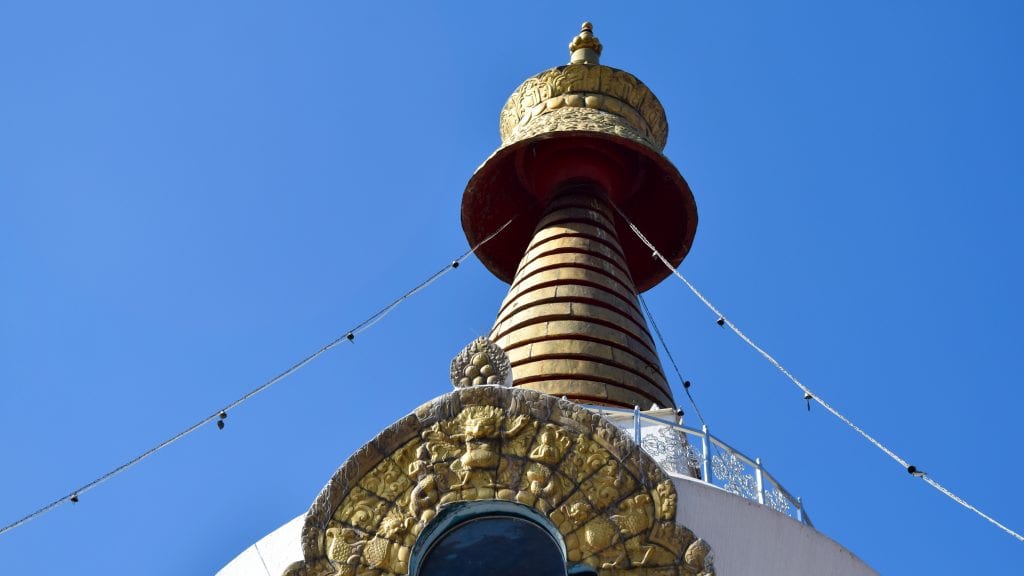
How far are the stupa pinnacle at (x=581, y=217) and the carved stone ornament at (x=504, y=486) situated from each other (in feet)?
11.2

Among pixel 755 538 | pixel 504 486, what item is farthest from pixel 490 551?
pixel 755 538

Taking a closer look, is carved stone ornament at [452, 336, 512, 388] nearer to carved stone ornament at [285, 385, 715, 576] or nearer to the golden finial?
carved stone ornament at [285, 385, 715, 576]

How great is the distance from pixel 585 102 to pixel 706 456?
24.9 feet

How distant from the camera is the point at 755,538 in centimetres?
1109

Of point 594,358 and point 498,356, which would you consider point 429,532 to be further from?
point 594,358

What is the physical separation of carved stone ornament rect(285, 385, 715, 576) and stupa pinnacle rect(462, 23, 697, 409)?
11.2 ft

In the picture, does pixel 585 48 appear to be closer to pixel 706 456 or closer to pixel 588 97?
pixel 588 97

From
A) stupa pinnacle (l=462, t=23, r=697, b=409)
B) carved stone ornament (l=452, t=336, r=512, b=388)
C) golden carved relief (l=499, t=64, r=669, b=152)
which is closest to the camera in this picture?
carved stone ornament (l=452, t=336, r=512, b=388)

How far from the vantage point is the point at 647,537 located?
430 inches

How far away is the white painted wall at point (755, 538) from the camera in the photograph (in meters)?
11.0

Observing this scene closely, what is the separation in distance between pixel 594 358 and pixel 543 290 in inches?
53.9

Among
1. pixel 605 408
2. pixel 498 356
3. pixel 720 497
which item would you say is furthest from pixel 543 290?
pixel 720 497

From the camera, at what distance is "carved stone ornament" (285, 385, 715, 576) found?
430 inches

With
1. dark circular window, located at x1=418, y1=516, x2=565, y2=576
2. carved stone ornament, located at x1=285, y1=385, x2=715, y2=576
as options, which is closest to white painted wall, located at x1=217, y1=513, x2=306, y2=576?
carved stone ornament, located at x1=285, y1=385, x2=715, y2=576
